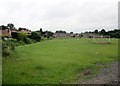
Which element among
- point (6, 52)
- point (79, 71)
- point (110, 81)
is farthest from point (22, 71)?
point (6, 52)

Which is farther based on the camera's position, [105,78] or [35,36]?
[35,36]

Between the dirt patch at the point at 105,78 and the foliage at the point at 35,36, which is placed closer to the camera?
the dirt patch at the point at 105,78

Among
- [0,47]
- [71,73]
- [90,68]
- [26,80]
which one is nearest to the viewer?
[26,80]

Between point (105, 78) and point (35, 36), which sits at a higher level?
point (35, 36)

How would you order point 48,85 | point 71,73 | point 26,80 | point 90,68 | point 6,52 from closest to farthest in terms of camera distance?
1. point 48,85
2. point 26,80
3. point 71,73
4. point 90,68
5. point 6,52

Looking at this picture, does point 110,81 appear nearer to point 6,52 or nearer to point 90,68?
point 90,68

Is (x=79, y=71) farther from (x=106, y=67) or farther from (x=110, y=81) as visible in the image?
(x=110, y=81)

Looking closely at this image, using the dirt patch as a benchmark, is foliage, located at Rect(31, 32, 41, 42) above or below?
above

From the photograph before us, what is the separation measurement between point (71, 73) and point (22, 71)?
8.44ft

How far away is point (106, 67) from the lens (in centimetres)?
1540

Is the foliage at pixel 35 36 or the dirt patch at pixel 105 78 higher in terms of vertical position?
the foliage at pixel 35 36

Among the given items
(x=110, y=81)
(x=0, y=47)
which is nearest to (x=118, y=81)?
(x=110, y=81)

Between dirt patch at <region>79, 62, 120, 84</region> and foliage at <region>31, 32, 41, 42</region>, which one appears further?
foliage at <region>31, 32, 41, 42</region>

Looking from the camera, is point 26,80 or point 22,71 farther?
point 22,71
